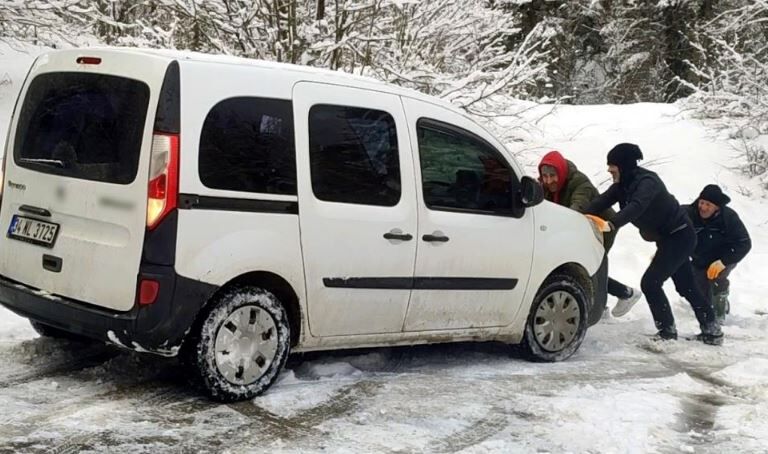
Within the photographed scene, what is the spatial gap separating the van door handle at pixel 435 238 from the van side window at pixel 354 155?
1.09 ft

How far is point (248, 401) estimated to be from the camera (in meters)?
4.75

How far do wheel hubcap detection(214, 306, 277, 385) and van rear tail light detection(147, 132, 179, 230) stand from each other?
705 mm

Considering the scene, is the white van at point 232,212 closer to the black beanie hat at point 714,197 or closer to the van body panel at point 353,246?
the van body panel at point 353,246

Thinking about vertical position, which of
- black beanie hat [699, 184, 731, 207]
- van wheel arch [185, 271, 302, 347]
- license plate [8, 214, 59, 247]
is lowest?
van wheel arch [185, 271, 302, 347]

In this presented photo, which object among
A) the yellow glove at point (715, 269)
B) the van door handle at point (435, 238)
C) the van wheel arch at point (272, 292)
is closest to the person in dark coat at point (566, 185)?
the yellow glove at point (715, 269)

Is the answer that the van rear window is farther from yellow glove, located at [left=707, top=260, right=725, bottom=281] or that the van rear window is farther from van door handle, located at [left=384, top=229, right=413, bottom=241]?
yellow glove, located at [left=707, top=260, right=725, bottom=281]

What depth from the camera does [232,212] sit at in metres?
4.51

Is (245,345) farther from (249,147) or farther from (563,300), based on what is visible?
(563,300)

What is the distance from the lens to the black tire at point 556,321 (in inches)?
253

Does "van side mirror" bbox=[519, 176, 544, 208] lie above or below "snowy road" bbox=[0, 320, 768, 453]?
above

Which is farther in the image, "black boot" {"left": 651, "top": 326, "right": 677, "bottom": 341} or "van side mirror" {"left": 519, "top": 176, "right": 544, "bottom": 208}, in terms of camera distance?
"black boot" {"left": 651, "top": 326, "right": 677, "bottom": 341}

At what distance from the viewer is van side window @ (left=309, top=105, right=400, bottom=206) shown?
4953 mm

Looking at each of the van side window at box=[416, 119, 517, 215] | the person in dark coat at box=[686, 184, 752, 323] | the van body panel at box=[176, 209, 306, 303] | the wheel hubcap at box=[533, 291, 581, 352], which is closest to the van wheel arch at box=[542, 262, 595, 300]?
the wheel hubcap at box=[533, 291, 581, 352]

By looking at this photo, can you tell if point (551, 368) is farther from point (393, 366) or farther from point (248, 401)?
point (248, 401)
